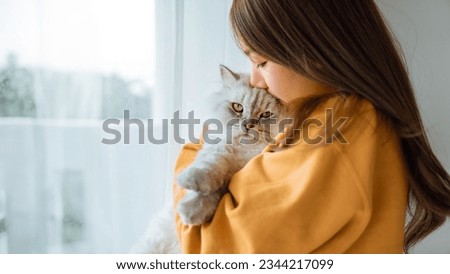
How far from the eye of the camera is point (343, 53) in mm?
663

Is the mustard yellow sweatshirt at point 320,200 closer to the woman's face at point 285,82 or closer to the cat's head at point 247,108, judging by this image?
the woman's face at point 285,82

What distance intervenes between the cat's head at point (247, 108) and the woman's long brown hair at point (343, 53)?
16 centimetres

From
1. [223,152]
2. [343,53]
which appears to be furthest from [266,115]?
[343,53]

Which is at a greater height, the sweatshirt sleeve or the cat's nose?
the cat's nose

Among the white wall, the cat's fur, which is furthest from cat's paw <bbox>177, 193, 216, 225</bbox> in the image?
the white wall

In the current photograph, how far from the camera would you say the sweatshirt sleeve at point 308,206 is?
587 millimetres

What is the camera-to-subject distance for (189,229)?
2.22ft

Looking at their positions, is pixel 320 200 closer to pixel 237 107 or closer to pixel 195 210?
pixel 195 210

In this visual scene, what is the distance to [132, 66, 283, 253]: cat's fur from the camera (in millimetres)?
683

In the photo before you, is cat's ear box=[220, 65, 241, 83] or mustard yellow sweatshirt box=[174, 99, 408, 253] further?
cat's ear box=[220, 65, 241, 83]

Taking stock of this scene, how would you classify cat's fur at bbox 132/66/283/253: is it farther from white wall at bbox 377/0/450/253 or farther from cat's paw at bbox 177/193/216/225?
white wall at bbox 377/0/450/253

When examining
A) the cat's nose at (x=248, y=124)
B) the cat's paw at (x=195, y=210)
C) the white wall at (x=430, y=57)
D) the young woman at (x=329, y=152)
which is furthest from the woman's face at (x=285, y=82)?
the white wall at (x=430, y=57)

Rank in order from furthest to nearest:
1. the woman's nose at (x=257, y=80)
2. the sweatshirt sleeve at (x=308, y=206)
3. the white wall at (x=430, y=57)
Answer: the white wall at (x=430, y=57)
the woman's nose at (x=257, y=80)
the sweatshirt sleeve at (x=308, y=206)
